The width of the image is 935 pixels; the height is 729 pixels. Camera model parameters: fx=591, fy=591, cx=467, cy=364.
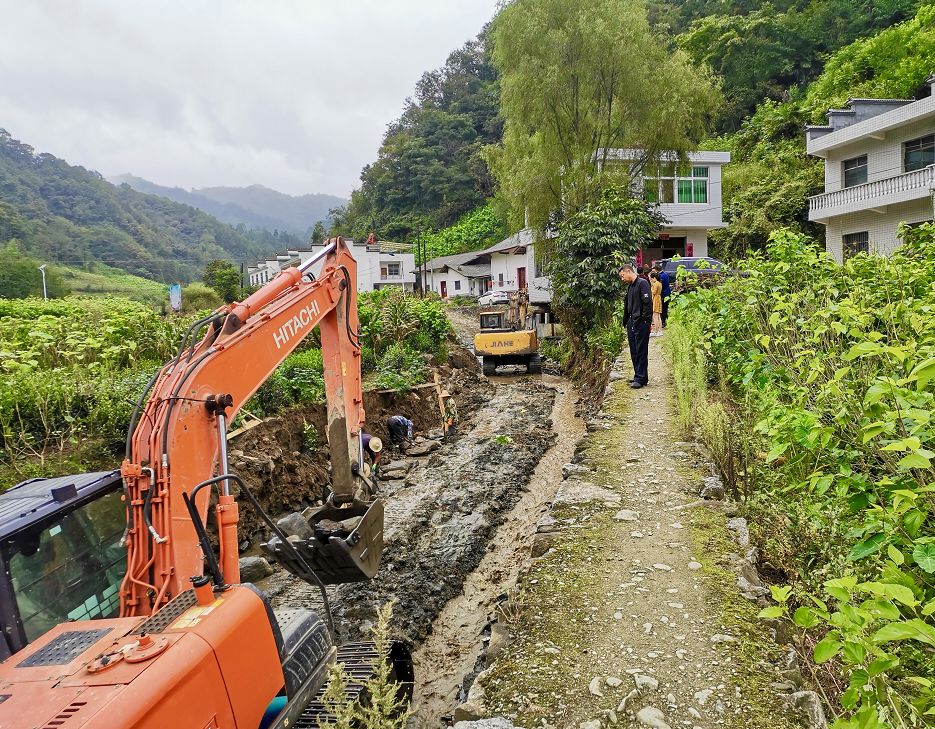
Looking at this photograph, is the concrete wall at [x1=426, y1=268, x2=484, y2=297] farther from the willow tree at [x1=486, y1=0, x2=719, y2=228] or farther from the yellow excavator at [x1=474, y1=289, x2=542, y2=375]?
the willow tree at [x1=486, y1=0, x2=719, y2=228]

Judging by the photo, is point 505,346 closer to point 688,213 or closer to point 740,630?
point 688,213

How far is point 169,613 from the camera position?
2.49 meters

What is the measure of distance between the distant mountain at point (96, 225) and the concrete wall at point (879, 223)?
49.5 metres

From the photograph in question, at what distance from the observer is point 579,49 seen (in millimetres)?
16875

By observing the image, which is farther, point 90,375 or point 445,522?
point 90,375

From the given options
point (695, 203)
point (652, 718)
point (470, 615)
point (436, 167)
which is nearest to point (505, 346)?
point (470, 615)

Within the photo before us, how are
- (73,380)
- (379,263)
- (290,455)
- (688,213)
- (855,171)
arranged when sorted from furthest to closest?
(379,263) → (688,213) → (855,171) → (290,455) → (73,380)

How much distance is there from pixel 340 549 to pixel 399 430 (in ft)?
24.9

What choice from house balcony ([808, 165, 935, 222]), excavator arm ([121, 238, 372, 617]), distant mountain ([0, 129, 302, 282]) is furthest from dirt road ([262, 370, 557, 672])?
distant mountain ([0, 129, 302, 282])

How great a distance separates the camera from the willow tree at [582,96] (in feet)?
54.4

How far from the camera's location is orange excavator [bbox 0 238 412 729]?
211 centimetres

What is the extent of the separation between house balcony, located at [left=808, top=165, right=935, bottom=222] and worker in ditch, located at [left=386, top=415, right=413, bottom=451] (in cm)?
1631

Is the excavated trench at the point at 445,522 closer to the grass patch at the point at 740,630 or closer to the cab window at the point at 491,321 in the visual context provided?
the grass patch at the point at 740,630

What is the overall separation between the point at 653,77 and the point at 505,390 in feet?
33.2
